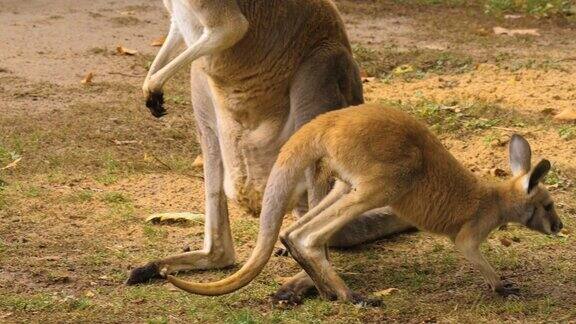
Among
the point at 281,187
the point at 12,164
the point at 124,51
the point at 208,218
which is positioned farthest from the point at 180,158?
the point at 281,187

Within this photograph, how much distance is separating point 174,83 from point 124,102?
68 cm

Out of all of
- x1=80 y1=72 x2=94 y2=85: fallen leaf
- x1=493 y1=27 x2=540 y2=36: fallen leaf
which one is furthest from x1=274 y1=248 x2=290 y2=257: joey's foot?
x1=493 y1=27 x2=540 y2=36: fallen leaf

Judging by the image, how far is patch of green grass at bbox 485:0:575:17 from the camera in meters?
11.5

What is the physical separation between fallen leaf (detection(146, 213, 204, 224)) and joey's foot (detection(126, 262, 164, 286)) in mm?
856

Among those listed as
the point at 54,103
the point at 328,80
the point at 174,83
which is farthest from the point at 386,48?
the point at 328,80

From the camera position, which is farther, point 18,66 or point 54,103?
point 18,66

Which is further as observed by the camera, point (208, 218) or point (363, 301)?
point (208, 218)

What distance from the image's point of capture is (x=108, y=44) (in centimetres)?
1012

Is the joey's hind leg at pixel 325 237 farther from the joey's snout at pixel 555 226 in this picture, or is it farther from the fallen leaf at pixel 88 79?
the fallen leaf at pixel 88 79

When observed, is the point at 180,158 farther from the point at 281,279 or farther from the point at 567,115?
the point at 567,115

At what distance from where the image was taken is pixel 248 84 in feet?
18.2

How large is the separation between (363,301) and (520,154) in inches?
40.0

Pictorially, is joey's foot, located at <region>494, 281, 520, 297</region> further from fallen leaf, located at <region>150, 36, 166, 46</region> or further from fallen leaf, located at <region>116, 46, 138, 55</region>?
fallen leaf, located at <region>150, 36, 166, 46</region>

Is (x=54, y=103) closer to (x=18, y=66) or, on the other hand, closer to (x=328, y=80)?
(x=18, y=66)
